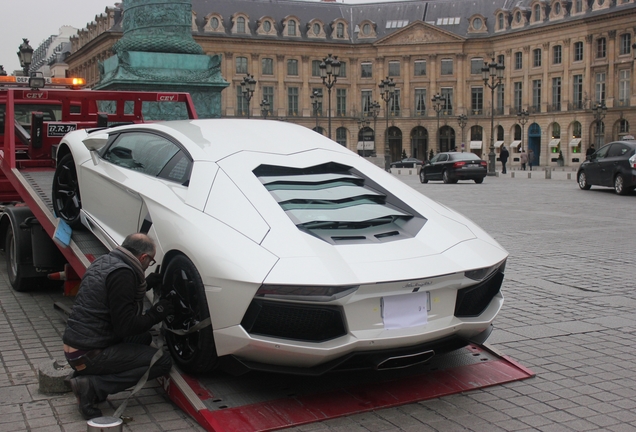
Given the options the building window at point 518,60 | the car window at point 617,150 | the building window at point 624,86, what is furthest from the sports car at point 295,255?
the building window at point 518,60

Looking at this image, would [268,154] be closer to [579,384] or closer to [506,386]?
[506,386]

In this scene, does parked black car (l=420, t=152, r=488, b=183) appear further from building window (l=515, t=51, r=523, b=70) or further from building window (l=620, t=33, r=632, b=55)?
building window (l=515, t=51, r=523, b=70)

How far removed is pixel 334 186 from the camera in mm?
5312

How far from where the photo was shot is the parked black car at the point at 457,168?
1296 inches

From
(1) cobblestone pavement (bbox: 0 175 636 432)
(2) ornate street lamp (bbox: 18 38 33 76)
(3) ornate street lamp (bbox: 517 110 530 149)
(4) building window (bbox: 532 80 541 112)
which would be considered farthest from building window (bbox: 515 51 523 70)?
(1) cobblestone pavement (bbox: 0 175 636 432)

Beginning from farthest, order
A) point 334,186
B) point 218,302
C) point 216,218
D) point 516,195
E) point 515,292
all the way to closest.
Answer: point 516,195 < point 515,292 < point 334,186 < point 216,218 < point 218,302

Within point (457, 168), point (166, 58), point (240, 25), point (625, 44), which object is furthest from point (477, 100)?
point (166, 58)

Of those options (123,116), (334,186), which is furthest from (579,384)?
(123,116)

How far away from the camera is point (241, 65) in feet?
308

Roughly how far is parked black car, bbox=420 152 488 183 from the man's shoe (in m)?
29.4

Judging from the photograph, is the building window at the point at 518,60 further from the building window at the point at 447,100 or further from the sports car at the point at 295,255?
the sports car at the point at 295,255

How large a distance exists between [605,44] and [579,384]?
8037 cm

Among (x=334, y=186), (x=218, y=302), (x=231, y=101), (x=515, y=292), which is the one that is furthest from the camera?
(x=231, y=101)

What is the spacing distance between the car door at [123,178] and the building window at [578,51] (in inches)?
3201
